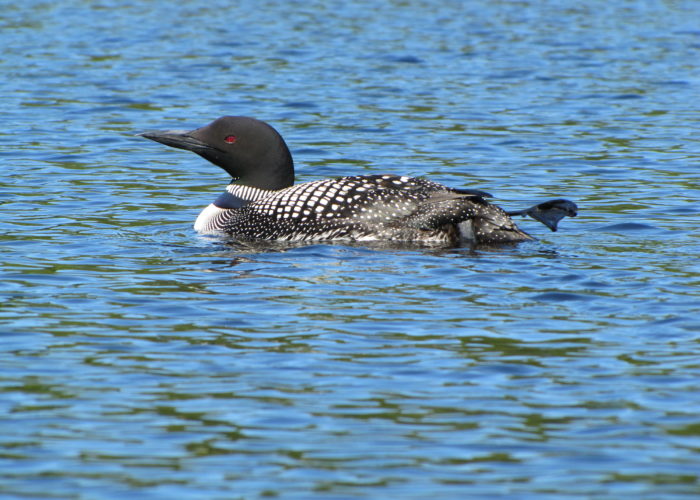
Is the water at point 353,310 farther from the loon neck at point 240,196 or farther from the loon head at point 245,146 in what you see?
the loon head at point 245,146

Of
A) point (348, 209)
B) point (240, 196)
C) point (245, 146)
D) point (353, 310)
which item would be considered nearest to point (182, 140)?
point (245, 146)

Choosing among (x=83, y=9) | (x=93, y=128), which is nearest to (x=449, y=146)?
(x=93, y=128)

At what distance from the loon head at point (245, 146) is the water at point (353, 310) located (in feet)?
1.88

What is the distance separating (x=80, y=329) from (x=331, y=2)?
59.9 feet

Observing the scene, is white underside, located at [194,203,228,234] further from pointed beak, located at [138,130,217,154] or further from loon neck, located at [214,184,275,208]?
pointed beak, located at [138,130,217,154]

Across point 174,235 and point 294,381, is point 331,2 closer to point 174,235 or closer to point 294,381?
point 174,235

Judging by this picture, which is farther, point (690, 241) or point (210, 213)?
point (210, 213)

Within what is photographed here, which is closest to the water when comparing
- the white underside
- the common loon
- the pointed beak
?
the white underside

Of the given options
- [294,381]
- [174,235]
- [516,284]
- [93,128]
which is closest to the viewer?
[294,381]

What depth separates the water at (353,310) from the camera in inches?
177

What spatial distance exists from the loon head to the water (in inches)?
22.6

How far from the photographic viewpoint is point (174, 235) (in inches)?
343

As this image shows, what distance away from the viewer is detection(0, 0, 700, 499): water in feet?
14.8

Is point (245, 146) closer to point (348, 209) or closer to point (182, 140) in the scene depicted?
point (182, 140)
